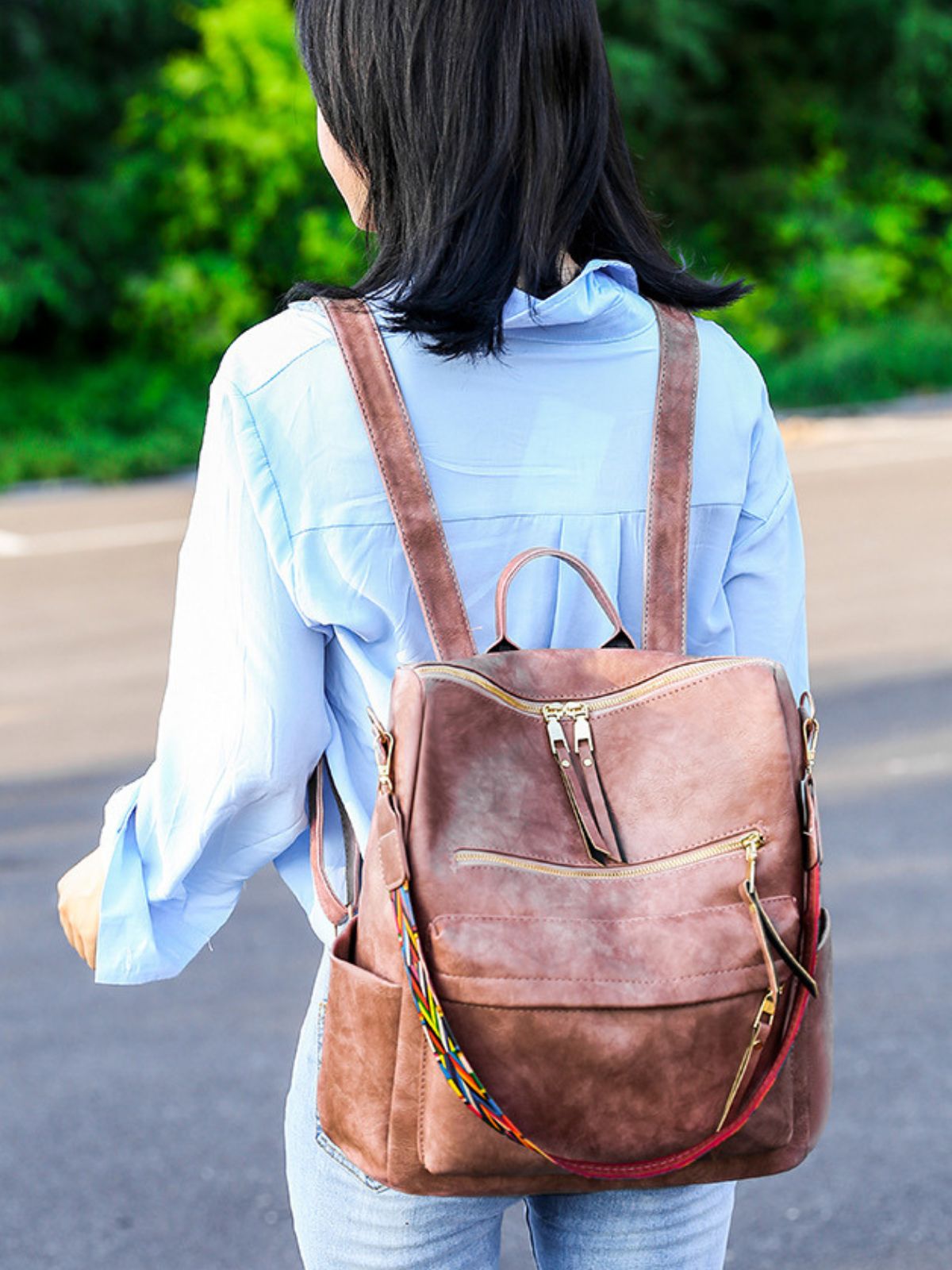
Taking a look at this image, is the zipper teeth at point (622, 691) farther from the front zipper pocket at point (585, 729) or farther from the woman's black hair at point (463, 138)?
the woman's black hair at point (463, 138)

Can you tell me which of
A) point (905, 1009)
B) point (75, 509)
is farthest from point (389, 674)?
point (75, 509)

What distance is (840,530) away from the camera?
392 inches

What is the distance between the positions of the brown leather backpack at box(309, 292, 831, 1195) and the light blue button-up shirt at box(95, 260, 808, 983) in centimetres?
4

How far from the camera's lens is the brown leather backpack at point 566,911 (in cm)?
123

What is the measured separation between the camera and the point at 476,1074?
1242mm

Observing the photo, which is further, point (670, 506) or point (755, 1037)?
point (670, 506)

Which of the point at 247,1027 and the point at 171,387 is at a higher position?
the point at 247,1027

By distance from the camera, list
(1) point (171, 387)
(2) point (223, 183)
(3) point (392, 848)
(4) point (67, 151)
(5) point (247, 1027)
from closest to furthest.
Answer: (3) point (392, 848) < (5) point (247, 1027) < (1) point (171, 387) < (2) point (223, 183) < (4) point (67, 151)

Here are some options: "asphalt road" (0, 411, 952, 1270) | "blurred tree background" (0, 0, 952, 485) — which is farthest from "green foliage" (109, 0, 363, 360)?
"asphalt road" (0, 411, 952, 1270)

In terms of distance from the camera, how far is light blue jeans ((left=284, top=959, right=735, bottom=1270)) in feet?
4.58

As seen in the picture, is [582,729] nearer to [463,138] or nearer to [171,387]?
[463,138]

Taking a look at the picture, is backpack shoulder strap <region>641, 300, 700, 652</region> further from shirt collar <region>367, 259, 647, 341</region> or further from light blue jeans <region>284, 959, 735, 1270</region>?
light blue jeans <region>284, 959, 735, 1270</region>

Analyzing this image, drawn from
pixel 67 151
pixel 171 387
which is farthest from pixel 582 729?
pixel 67 151

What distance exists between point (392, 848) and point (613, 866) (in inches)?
6.6
